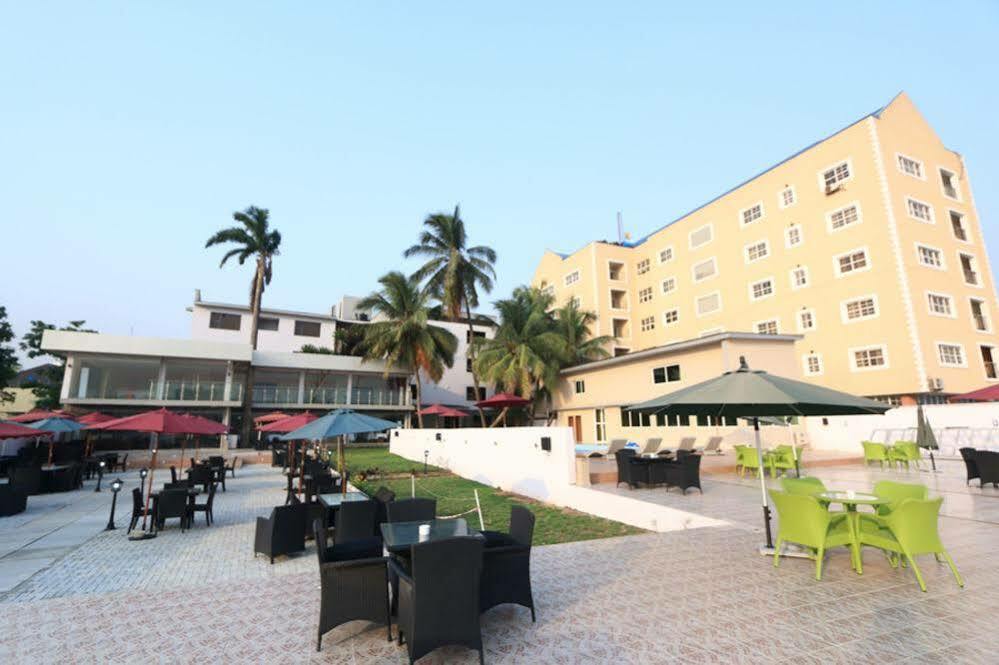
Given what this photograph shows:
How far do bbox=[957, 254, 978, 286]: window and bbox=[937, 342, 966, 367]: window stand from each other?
18.8ft

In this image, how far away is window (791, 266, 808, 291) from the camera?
29.7m

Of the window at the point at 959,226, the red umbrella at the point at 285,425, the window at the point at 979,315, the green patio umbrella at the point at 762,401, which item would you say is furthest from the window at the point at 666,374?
the window at the point at 959,226

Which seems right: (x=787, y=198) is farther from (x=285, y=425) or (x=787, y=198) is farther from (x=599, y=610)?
(x=599, y=610)

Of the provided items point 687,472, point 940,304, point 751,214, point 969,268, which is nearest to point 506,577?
point 687,472

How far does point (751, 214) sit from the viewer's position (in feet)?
111

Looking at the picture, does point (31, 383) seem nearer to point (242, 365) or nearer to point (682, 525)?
point (242, 365)

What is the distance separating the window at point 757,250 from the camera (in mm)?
32469

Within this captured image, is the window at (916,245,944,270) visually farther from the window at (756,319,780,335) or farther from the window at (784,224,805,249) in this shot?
the window at (756,319,780,335)

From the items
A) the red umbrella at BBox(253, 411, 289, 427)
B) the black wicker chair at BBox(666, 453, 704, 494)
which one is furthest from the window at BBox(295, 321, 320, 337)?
the black wicker chair at BBox(666, 453, 704, 494)

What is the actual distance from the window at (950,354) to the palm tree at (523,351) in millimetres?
20730

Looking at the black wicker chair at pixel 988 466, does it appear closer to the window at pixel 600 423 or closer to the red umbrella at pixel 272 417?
the window at pixel 600 423

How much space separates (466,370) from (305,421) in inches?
1062

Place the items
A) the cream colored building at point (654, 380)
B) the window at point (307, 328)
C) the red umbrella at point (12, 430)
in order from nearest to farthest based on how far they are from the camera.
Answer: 1. the red umbrella at point (12, 430)
2. the cream colored building at point (654, 380)
3. the window at point (307, 328)

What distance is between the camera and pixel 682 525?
8.43 m
